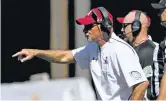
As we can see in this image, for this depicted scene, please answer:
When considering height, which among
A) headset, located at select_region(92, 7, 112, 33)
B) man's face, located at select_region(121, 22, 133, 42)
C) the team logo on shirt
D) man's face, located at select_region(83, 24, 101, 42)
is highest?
headset, located at select_region(92, 7, 112, 33)

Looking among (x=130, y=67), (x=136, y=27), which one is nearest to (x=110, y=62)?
(x=130, y=67)

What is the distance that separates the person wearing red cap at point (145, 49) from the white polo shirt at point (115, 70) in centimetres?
40

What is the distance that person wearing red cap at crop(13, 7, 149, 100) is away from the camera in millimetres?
4480

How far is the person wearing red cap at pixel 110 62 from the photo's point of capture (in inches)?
176

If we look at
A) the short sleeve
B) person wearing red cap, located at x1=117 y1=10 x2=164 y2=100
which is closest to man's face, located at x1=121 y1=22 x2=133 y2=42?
person wearing red cap, located at x1=117 y1=10 x2=164 y2=100

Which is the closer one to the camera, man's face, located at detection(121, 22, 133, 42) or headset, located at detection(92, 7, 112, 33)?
headset, located at detection(92, 7, 112, 33)

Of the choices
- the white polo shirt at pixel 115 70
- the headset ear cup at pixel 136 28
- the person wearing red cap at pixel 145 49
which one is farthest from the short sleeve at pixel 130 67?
the headset ear cup at pixel 136 28

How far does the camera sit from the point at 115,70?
4594mm

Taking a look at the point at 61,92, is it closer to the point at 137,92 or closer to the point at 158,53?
the point at 137,92

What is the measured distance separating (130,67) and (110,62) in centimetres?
21

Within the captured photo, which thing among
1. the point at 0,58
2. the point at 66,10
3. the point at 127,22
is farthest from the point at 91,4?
the point at 127,22

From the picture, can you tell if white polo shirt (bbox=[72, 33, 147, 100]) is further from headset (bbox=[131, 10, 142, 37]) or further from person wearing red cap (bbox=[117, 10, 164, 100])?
headset (bbox=[131, 10, 142, 37])

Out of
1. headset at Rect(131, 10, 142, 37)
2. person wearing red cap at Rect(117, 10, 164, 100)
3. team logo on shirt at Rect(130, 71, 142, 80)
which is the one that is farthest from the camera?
headset at Rect(131, 10, 142, 37)

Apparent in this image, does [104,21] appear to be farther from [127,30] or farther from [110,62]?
[127,30]
